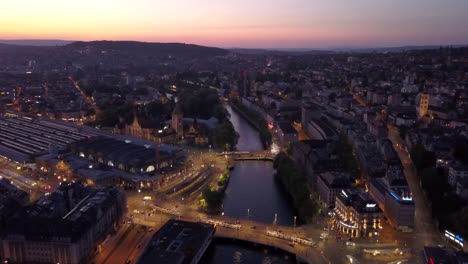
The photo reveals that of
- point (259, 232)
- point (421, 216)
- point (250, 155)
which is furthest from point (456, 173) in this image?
point (250, 155)

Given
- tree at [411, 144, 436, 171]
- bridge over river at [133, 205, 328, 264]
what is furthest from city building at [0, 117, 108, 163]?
tree at [411, 144, 436, 171]

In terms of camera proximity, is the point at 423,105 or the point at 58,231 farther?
the point at 423,105

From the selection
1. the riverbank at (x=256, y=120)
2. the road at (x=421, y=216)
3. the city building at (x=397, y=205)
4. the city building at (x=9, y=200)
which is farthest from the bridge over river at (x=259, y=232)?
the riverbank at (x=256, y=120)

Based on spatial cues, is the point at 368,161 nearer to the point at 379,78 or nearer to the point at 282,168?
the point at 282,168

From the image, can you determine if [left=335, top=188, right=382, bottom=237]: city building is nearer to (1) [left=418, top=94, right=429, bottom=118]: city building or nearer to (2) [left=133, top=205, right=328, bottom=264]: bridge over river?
(2) [left=133, top=205, right=328, bottom=264]: bridge over river

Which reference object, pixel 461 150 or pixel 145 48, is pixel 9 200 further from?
pixel 145 48

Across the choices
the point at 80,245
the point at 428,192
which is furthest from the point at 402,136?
the point at 80,245

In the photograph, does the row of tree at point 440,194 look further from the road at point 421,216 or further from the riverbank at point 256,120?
the riverbank at point 256,120
